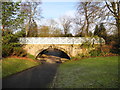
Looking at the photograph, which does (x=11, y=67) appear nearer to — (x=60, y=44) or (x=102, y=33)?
(x=60, y=44)

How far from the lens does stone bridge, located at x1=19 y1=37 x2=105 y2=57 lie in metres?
21.9

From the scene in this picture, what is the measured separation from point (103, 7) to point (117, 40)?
251 inches

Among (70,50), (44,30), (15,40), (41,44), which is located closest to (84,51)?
(70,50)

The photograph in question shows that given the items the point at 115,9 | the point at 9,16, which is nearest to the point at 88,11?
the point at 115,9

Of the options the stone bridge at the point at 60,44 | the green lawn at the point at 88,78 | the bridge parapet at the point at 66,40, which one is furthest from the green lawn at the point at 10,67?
the bridge parapet at the point at 66,40

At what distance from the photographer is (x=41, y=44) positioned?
2214 cm

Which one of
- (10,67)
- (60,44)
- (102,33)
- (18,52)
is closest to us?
(10,67)

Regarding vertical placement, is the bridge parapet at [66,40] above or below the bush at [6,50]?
above

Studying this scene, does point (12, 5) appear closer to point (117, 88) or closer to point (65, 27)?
point (117, 88)

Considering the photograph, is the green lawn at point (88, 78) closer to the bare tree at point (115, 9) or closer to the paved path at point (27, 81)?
the paved path at point (27, 81)

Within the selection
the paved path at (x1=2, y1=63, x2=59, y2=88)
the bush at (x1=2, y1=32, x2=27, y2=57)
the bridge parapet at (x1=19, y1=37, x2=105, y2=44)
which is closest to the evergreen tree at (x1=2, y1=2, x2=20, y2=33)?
the bush at (x1=2, y1=32, x2=27, y2=57)

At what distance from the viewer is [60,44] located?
72.0 ft

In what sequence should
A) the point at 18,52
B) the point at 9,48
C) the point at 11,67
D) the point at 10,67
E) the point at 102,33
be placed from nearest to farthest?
→ the point at 10,67
the point at 11,67
the point at 9,48
the point at 18,52
the point at 102,33

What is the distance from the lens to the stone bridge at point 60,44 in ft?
71.7
